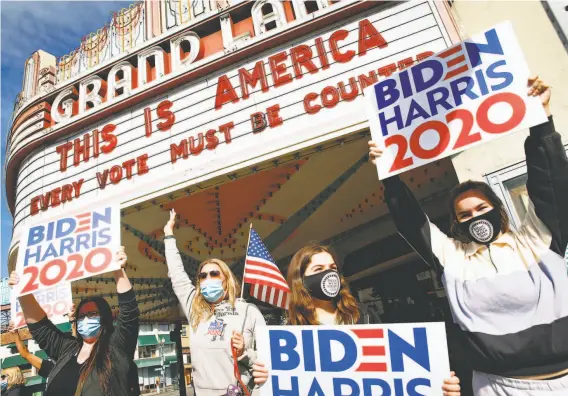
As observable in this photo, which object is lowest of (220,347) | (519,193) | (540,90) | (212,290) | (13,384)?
(13,384)

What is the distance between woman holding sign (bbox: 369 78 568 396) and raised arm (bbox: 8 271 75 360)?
299 centimetres

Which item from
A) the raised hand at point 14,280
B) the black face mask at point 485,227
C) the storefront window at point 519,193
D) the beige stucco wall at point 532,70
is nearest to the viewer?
the black face mask at point 485,227

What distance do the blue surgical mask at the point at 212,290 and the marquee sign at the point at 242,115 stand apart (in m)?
2.93

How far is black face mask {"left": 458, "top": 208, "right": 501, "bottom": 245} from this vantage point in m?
2.23

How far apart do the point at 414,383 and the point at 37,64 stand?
1091 cm

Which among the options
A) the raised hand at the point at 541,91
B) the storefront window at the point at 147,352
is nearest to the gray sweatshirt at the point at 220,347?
the raised hand at the point at 541,91

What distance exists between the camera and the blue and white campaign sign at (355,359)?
6.66 ft

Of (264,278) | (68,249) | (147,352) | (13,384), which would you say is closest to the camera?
(68,249)

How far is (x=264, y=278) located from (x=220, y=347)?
157cm

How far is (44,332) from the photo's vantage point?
2.93 m

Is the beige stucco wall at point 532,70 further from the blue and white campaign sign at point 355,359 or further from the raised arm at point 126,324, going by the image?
the raised arm at point 126,324

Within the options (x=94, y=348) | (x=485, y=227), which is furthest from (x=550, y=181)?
(x=94, y=348)

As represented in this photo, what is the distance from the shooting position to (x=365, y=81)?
555cm

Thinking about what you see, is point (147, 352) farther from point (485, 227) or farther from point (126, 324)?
point (485, 227)
